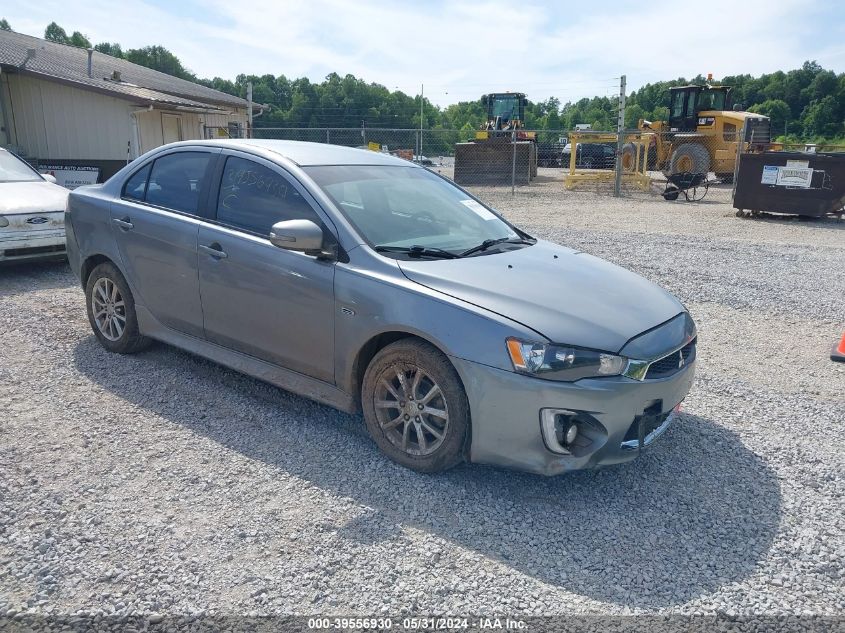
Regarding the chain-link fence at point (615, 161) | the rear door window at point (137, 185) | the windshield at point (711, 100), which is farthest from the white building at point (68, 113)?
the windshield at point (711, 100)

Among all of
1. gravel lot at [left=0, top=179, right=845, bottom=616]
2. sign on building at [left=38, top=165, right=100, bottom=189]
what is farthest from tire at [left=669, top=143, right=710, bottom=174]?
gravel lot at [left=0, top=179, right=845, bottom=616]

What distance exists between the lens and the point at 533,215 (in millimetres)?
15812

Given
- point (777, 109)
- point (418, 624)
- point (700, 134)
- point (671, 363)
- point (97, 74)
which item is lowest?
point (418, 624)

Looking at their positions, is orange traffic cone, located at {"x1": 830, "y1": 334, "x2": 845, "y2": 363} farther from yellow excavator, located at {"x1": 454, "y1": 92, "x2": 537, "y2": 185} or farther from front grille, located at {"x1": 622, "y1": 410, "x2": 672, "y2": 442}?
yellow excavator, located at {"x1": 454, "y1": 92, "x2": 537, "y2": 185}

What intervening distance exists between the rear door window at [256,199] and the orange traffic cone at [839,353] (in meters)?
4.42

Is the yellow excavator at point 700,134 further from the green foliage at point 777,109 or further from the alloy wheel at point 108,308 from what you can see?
the green foliage at point 777,109

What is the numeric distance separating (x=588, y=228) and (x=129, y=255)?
10.3m

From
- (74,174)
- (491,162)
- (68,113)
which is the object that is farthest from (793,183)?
(68,113)

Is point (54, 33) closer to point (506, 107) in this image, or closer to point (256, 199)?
point (506, 107)

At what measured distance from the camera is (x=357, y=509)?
A: 316cm

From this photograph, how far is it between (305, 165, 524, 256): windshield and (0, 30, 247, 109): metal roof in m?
14.5

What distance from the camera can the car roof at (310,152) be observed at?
13.9ft

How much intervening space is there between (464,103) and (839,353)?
7712 cm

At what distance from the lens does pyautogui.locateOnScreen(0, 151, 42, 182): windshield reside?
28.1 ft
